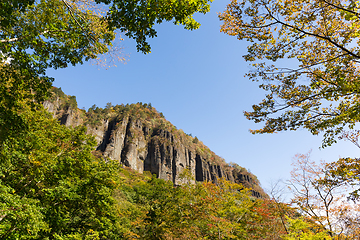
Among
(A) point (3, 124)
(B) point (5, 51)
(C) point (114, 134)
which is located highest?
(C) point (114, 134)

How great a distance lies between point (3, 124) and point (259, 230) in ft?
45.7

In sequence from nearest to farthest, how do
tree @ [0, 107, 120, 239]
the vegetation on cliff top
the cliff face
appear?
1. tree @ [0, 107, 120, 239]
2. the cliff face
3. the vegetation on cliff top

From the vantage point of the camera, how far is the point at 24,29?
4945mm

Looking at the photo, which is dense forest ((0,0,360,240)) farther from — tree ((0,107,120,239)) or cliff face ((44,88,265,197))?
cliff face ((44,88,265,197))

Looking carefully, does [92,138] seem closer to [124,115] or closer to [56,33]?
[56,33]

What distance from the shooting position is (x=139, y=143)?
81.9m

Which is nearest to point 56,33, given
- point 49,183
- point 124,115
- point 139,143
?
point 49,183

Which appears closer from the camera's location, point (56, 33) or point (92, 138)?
point (56, 33)

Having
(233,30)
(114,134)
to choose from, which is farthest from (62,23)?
(114,134)

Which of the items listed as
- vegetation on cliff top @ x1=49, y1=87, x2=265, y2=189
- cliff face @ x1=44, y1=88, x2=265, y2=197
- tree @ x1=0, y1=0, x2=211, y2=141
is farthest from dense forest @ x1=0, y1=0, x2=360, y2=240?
vegetation on cliff top @ x1=49, y1=87, x2=265, y2=189

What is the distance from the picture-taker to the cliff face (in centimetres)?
7131

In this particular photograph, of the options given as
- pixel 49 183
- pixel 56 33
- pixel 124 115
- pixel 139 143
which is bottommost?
pixel 49 183

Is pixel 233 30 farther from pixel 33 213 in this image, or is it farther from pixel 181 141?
pixel 181 141

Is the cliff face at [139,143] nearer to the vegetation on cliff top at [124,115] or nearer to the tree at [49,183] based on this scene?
the vegetation on cliff top at [124,115]
